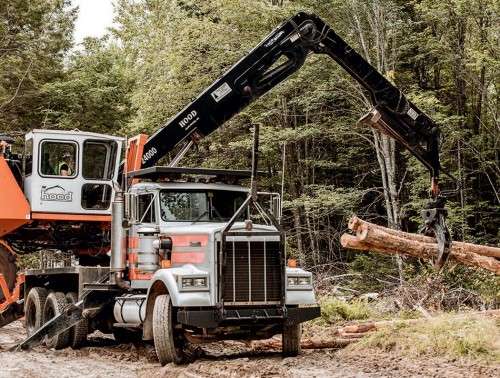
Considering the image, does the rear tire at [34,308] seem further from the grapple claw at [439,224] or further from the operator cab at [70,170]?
the grapple claw at [439,224]

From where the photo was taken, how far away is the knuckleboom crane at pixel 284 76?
1140 centimetres

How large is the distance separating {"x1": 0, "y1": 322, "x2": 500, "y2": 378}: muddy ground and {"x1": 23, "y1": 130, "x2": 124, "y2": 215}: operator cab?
125 inches

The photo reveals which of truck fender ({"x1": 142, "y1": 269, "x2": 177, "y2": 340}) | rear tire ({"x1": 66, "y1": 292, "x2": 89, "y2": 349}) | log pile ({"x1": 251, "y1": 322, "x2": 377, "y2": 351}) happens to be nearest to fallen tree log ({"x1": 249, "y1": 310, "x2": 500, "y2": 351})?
A: log pile ({"x1": 251, "y1": 322, "x2": 377, "y2": 351})

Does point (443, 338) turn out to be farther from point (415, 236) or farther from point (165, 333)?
point (165, 333)

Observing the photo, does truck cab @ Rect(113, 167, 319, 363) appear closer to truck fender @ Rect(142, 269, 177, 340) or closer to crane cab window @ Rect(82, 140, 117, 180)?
truck fender @ Rect(142, 269, 177, 340)

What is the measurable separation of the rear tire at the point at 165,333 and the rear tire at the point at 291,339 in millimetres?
1505

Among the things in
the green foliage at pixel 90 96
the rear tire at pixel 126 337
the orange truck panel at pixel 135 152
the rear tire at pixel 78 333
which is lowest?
the rear tire at pixel 126 337

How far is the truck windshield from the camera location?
35.7 ft

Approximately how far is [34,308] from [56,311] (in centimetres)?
125

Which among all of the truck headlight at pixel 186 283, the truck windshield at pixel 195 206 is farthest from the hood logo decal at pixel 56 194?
the truck headlight at pixel 186 283

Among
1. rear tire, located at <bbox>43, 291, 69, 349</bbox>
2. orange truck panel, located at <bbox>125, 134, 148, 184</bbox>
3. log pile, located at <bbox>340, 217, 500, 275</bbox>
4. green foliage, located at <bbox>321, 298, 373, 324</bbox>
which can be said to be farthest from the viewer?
green foliage, located at <bbox>321, 298, 373, 324</bbox>

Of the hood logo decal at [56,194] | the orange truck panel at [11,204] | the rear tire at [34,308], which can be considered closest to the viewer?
the rear tire at [34,308]

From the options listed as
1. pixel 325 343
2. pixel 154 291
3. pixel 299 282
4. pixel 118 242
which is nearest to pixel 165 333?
pixel 154 291

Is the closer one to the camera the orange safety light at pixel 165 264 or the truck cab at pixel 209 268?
the truck cab at pixel 209 268
